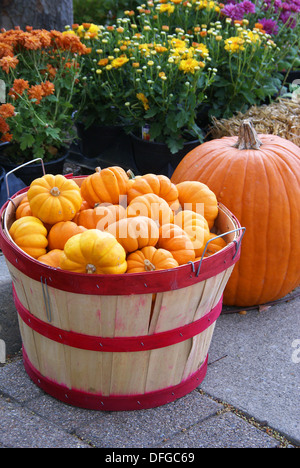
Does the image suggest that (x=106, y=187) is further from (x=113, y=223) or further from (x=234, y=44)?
(x=234, y=44)

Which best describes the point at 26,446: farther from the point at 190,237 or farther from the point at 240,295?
the point at 240,295

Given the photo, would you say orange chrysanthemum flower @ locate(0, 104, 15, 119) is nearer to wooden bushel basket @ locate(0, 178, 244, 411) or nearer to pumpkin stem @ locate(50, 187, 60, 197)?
wooden bushel basket @ locate(0, 178, 244, 411)

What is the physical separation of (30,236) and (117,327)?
537mm

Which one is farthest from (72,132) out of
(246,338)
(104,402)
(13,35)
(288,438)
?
(288,438)

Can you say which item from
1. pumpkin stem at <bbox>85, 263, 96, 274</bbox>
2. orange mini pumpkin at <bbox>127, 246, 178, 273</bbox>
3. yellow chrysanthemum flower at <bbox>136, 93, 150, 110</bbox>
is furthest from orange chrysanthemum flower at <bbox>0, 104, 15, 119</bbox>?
pumpkin stem at <bbox>85, 263, 96, 274</bbox>

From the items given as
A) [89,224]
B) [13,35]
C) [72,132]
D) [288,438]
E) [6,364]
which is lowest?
[6,364]

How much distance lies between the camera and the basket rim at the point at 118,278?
1.77 m

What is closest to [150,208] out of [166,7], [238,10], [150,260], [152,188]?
[152,188]

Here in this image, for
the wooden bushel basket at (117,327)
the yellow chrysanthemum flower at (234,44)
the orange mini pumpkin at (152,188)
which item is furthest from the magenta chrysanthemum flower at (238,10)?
the wooden bushel basket at (117,327)

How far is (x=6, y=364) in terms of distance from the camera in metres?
2.37

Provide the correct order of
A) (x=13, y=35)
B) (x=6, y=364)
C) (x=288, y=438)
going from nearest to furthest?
(x=288, y=438) → (x=6, y=364) → (x=13, y=35)

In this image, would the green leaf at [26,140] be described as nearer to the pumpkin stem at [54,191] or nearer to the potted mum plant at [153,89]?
the potted mum plant at [153,89]

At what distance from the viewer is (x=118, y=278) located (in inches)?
69.6
